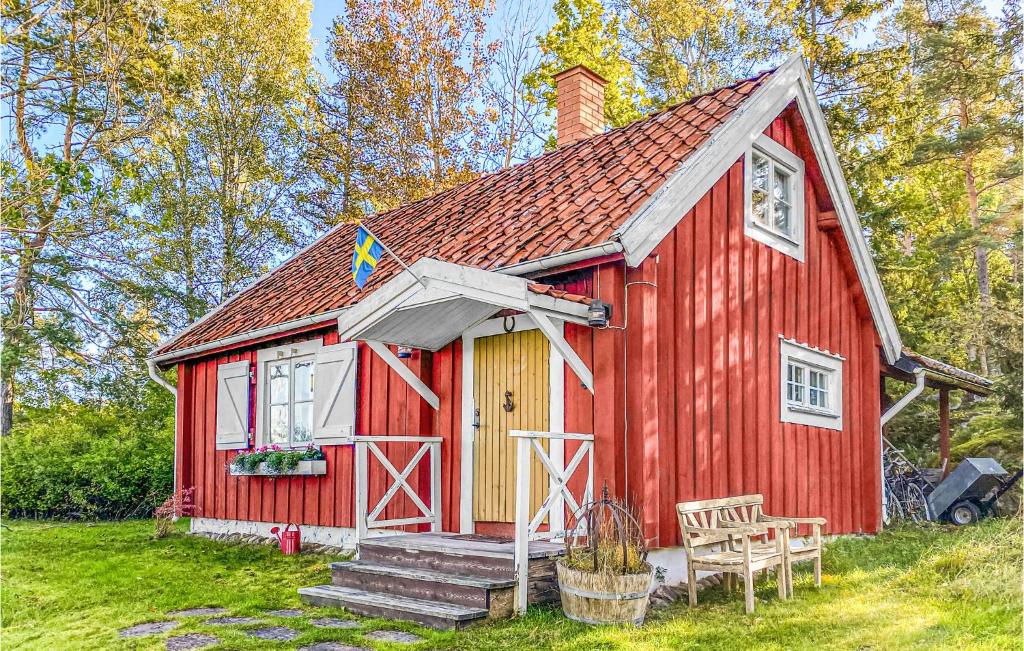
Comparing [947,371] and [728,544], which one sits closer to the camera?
[728,544]

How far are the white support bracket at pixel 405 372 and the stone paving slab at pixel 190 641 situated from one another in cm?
293

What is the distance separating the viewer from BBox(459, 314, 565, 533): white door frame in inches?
286

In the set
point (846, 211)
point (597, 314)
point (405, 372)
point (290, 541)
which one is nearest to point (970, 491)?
point (846, 211)

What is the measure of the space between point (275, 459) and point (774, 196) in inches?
247

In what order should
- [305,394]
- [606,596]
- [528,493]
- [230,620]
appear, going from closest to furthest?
1. [606,596]
2. [230,620]
3. [528,493]
4. [305,394]

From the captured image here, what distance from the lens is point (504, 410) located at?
7.81m

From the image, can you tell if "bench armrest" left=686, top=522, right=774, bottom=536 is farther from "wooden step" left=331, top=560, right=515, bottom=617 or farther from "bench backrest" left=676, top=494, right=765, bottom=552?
"wooden step" left=331, top=560, right=515, bottom=617

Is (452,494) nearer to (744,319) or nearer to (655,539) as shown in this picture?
(655,539)

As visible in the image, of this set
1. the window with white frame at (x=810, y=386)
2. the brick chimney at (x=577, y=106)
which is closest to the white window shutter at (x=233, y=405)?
the brick chimney at (x=577, y=106)

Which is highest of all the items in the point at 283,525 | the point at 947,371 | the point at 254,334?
the point at 254,334

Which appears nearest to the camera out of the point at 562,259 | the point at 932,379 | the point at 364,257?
the point at 562,259

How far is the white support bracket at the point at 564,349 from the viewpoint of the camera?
644 cm

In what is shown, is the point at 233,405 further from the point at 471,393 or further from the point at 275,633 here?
the point at 275,633

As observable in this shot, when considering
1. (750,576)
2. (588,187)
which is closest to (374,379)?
(588,187)
